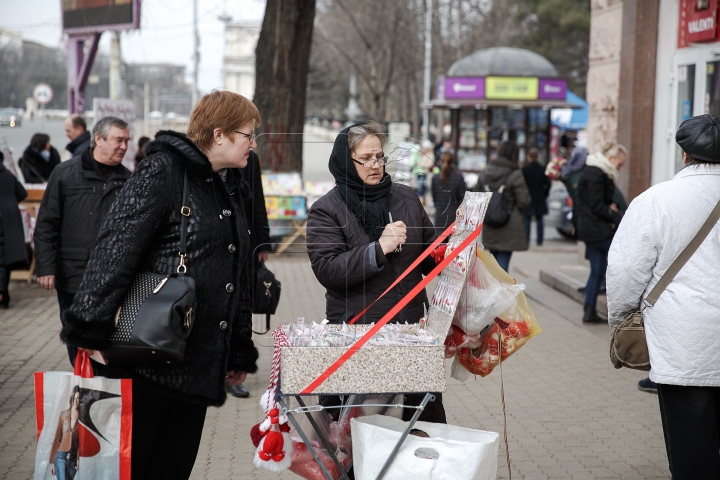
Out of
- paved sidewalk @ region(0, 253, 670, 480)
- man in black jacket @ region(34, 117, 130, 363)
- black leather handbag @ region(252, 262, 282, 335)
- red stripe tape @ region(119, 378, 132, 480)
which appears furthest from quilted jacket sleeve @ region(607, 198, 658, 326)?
man in black jacket @ region(34, 117, 130, 363)

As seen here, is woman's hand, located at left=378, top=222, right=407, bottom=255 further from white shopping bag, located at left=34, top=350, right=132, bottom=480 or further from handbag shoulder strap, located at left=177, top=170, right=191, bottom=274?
white shopping bag, located at left=34, top=350, right=132, bottom=480

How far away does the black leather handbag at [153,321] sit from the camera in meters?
2.94

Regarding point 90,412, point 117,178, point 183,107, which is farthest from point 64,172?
point 183,107

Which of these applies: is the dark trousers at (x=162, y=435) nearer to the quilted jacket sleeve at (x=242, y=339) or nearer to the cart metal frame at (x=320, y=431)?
the quilted jacket sleeve at (x=242, y=339)

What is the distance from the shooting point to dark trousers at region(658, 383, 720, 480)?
139 inches

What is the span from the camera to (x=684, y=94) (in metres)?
9.38

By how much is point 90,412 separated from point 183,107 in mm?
28603

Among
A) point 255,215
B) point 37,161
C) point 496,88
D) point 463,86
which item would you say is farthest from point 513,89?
point 255,215

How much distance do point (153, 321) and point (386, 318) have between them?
0.94 meters

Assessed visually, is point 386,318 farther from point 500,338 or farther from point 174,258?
point 174,258

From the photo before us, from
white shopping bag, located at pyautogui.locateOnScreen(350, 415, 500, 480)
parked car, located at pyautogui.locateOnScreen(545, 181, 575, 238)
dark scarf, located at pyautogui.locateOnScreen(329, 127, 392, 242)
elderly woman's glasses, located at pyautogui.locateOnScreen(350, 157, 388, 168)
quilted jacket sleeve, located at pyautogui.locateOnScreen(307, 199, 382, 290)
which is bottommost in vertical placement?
parked car, located at pyautogui.locateOnScreen(545, 181, 575, 238)

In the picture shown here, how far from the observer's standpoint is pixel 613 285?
3.68 metres

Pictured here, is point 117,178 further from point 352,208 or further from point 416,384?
point 416,384

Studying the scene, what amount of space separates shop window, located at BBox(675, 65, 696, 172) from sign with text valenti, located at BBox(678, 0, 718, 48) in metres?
0.28
